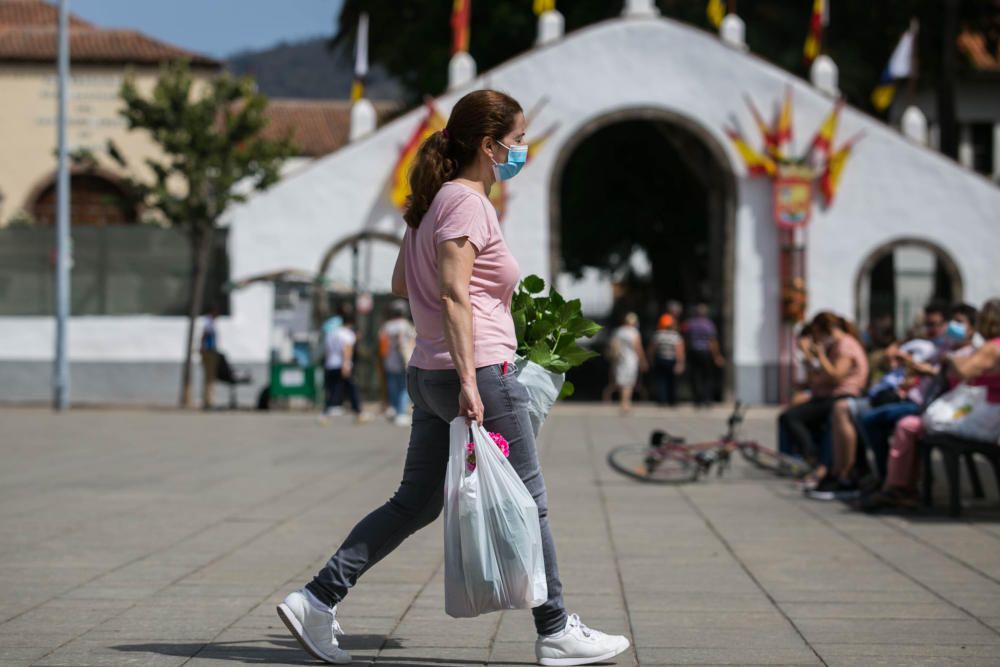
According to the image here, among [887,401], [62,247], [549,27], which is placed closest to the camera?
[887,401]

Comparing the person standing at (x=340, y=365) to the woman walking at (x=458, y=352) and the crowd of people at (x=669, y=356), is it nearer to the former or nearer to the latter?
the crowd of people at (x=669, y=356)

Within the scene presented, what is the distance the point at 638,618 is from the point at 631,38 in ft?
74.6

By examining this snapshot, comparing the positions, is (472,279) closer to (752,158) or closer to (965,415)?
(965,415)

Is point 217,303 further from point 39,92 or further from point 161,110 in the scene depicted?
point 39,92

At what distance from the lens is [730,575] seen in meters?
7.67

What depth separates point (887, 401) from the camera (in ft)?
38.9

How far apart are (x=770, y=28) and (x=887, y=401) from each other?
24577mm

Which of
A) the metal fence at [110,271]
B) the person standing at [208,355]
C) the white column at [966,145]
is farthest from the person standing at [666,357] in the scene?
the white column at [966,145]

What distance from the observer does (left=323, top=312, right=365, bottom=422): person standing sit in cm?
2186

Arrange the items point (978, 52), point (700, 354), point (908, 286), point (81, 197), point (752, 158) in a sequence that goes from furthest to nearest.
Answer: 1. point (81, 197)
2. point (978, 52)
3. point (908, 286)
4. point (752, 158)
5. point (700, 354)

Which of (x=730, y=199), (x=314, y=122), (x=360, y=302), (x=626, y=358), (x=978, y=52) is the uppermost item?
(x=314, y=122)

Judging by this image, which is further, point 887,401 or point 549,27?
point 549,27

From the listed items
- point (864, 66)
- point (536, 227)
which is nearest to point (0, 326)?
point (536, 227)

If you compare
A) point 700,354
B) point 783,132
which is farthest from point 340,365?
point 783,132
